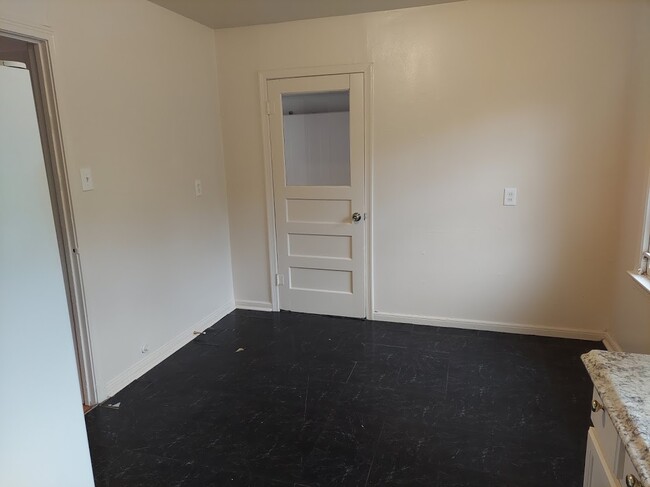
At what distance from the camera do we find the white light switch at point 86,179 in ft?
7.95

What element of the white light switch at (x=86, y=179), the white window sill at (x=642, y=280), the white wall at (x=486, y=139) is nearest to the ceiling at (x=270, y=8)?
the white wall at (x=486, y=139)

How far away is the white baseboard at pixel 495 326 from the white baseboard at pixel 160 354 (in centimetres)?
135

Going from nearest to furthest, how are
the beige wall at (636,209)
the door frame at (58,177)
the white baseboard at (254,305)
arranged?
the door frame at (58,177), the beige wall at (636,209), the white baseboard at (254,305)

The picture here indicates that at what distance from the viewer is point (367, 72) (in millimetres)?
3318

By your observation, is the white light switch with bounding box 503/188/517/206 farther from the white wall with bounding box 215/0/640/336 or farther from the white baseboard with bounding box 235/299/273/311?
the white baseboard with bounding box 235/299/273/311

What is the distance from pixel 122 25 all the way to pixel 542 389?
10.8 ft

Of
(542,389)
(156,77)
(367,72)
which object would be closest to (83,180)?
(156,77)

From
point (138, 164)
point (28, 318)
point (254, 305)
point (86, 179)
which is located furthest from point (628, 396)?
point (254, 305)

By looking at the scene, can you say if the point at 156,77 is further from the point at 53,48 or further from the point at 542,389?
the point at 542,389

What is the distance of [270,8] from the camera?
10.2 ft

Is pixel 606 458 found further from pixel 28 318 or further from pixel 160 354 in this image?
pixel 160 354

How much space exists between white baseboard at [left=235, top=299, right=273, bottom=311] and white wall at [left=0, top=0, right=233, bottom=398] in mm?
369

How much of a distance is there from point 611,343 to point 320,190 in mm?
2365

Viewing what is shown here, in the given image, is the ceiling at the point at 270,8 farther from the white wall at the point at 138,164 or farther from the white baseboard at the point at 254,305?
the white baseboard at the point at 254,305
